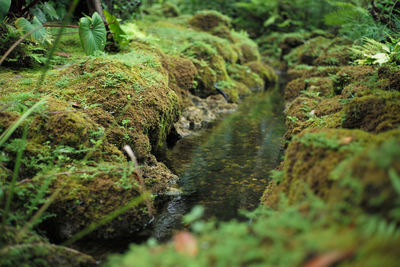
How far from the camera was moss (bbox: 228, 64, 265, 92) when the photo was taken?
1228cm

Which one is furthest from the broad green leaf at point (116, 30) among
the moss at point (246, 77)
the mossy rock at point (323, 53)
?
the moss at point (246, 77)

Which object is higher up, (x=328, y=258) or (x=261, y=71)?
(x=328, y=258)

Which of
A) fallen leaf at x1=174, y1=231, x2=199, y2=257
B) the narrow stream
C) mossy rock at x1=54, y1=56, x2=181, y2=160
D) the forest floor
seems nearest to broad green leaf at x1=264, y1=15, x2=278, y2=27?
the narrow stream

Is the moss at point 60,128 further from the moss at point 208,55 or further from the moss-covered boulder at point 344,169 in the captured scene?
the moss at point 208,55

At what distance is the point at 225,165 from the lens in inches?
204

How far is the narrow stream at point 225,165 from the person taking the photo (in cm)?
371

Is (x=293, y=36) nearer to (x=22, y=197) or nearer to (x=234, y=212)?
(x=234, y=212)

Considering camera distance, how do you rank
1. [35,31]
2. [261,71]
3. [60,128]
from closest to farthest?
[60,128] < [35,31] < [261,71]

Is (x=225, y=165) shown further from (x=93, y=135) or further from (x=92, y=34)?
(x=92, y=34)

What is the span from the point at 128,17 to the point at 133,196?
852cm

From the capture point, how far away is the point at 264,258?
4.85 feet

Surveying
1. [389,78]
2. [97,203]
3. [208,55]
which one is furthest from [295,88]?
[97,203]

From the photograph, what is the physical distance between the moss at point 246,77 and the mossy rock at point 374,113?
9.01 meters

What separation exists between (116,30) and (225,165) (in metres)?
3.51
